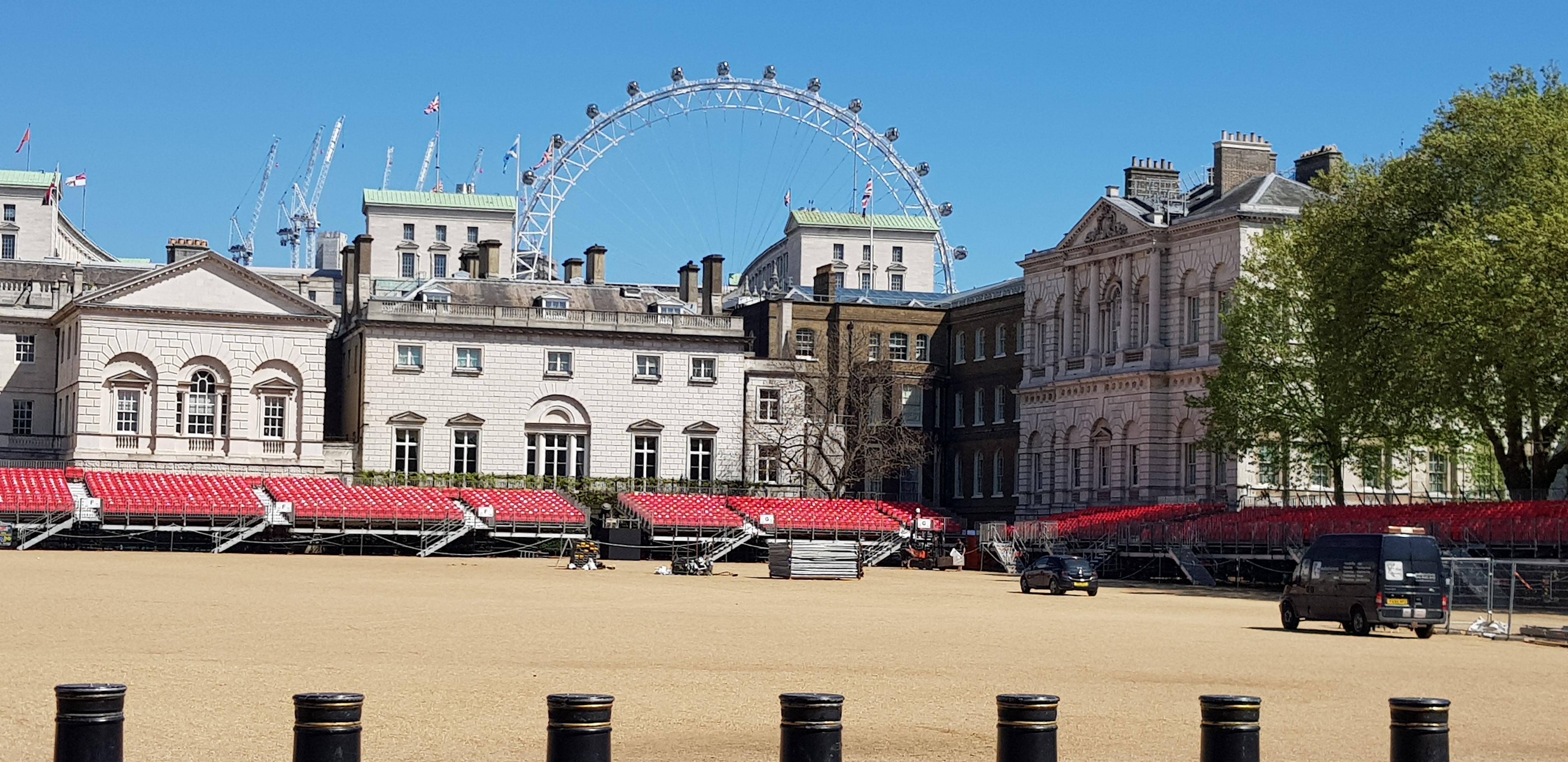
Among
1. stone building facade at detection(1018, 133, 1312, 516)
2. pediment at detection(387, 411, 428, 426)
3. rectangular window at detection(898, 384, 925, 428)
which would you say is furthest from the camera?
rectangular window at detection(898, 384, 925, 428)

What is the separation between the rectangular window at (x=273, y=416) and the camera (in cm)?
8369

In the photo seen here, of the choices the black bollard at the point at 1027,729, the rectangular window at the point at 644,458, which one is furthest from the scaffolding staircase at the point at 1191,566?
the black bollard at the point at 1027,729

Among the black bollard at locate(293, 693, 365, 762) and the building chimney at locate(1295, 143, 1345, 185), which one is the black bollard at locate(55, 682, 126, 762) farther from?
the building chimney at locate(1295, 143, 1345, 185)

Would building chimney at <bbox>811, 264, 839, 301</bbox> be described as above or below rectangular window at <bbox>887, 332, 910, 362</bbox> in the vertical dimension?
above

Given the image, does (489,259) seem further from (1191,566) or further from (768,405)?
(1191,566)

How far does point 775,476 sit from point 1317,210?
32923mm

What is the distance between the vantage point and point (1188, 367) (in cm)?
7850

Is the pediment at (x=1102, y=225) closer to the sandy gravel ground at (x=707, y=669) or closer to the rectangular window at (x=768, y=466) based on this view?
the rectangular window at (x=768, y=466)

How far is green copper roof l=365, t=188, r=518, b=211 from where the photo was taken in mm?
146625

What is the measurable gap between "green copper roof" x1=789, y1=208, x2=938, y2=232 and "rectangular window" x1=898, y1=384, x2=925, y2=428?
51.0 metres

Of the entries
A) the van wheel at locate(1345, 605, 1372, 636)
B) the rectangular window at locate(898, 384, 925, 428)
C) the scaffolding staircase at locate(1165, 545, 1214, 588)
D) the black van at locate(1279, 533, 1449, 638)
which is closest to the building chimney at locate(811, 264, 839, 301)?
the rectangular window at locate(898, 384, 925, 428)

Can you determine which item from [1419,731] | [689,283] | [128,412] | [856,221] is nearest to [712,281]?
[689,283]

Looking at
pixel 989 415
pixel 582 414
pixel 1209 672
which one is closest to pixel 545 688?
pixel 1209 672

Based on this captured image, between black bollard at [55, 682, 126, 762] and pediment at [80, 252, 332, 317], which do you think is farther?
pediment at [80, 252, 332, 317]
